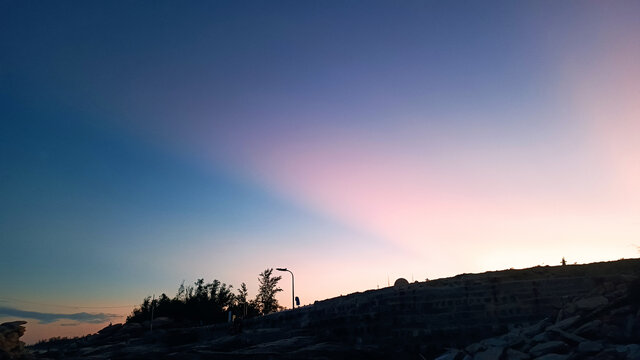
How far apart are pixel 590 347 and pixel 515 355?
1655 millimetres

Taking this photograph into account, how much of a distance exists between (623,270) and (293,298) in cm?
2243

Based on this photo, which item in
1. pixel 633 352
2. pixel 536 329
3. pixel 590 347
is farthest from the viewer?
pixel 536 329

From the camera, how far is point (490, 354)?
9.89 metres

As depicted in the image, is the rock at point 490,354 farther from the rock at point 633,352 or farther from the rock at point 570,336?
the rock at point 633,352

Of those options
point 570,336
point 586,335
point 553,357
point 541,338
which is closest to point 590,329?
point 586,335

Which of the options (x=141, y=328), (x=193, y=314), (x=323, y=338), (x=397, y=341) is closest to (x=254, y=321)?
(x=323, y=338)

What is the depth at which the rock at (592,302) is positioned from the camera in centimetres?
1073

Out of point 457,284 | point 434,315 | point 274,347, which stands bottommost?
point 274,347

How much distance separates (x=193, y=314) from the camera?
176 feet

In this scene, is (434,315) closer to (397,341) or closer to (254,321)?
(397,341)

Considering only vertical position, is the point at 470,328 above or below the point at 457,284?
below

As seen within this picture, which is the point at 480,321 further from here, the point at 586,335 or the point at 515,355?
the point at 515,355

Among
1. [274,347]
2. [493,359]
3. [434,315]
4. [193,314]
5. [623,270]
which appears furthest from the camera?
[193,314]

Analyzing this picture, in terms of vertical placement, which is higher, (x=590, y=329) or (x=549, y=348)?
(x=590, y=329)
